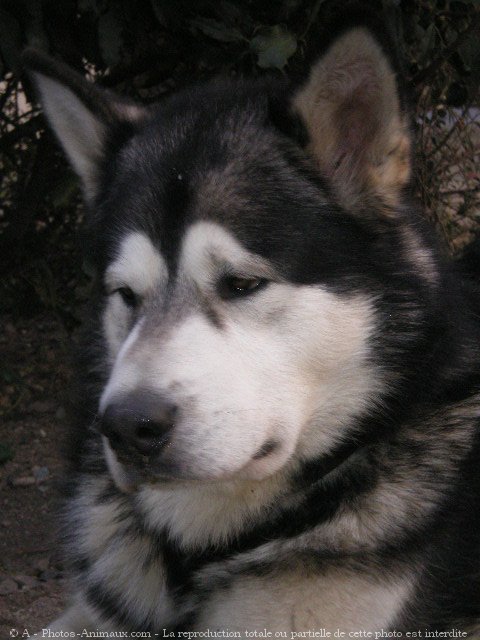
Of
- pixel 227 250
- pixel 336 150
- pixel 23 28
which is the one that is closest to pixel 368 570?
pixel 227 250

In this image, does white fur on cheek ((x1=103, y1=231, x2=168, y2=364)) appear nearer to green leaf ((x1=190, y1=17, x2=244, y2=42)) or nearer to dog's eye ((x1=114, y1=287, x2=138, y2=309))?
dog's eye ((x1=114, y1=287, x2=138, y2=309))

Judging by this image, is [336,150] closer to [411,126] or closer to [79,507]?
[411,126]

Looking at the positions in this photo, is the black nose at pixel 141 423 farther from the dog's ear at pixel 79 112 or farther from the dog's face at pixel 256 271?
the dog's ear at pixel 79 112

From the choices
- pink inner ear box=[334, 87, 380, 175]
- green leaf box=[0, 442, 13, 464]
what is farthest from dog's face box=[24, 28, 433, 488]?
green leaf box=[0, 442, 13, 464]

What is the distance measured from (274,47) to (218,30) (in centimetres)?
33

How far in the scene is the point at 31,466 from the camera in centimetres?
530

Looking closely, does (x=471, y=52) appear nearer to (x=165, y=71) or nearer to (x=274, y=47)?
(x=274, y=47)

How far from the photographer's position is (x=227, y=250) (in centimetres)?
289

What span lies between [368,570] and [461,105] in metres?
3.18

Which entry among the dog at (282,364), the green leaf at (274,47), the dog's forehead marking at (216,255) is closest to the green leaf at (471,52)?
the green leaf at (274,47)

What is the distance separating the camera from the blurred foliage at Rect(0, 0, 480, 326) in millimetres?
4418

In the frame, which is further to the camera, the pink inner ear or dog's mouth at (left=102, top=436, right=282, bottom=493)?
the pink inner ear

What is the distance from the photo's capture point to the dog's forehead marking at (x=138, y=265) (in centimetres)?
298

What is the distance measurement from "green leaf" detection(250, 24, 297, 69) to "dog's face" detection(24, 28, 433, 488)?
0.95m
